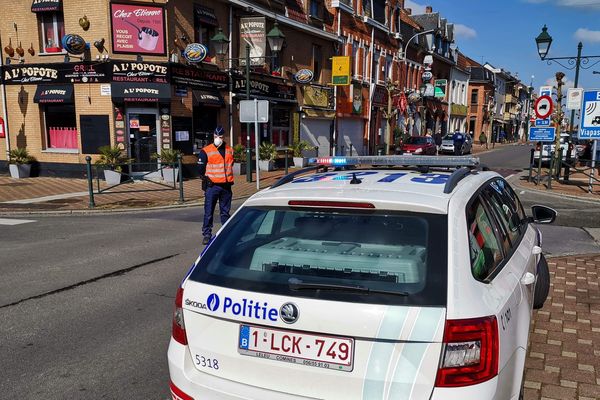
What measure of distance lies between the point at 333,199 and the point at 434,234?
1.85ft

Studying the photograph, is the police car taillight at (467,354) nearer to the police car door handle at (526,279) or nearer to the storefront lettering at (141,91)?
the police car door handle at (526,279)

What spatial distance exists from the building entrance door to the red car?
1863 centimetres

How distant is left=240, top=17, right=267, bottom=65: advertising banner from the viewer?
1981 cm

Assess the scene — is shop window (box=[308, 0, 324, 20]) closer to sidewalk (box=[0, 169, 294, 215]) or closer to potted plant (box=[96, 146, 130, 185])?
sidewalk (box=[0, 169, 294, 215])

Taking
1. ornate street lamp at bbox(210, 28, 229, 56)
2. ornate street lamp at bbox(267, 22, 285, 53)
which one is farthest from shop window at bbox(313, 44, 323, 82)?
ornate street lamp at bbox(210, 28, 229, 56)

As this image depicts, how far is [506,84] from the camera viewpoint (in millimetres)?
81875

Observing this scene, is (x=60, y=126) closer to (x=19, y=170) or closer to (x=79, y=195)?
(x=19, y=170)

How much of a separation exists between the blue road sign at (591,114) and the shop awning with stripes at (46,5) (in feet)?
59.8

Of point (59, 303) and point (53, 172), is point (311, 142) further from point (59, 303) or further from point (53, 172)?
point (59, 303)

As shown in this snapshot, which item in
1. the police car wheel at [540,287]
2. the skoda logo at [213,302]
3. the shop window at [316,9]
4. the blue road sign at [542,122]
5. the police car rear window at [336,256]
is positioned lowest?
the police car wheel at [540,287]

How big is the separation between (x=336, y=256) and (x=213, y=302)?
71cm

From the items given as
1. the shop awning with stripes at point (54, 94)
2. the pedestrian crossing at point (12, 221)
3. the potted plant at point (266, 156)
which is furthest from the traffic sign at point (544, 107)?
the shop awning with stripes at point (54, 94)

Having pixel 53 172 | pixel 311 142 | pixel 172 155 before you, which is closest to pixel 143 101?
pixel 172 155

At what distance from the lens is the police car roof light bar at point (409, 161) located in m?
3.38
